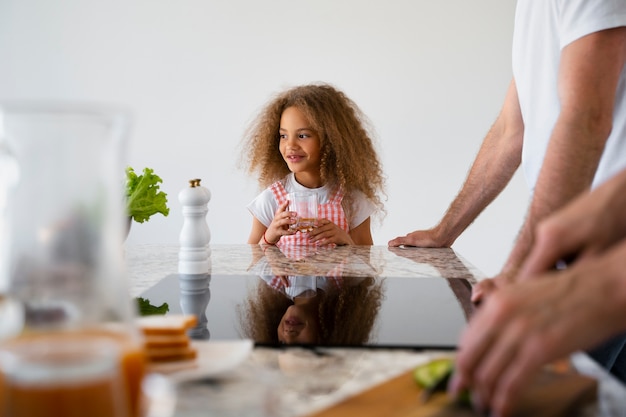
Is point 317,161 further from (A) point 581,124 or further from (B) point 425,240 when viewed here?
(A) point 581,124

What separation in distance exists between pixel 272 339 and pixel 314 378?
17 centimetres

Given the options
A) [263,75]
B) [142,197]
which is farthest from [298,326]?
[263,75]

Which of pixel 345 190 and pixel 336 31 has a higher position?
pixel 336 31

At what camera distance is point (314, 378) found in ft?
2.29

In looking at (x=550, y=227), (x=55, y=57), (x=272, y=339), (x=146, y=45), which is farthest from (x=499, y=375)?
(x=55, y=57)

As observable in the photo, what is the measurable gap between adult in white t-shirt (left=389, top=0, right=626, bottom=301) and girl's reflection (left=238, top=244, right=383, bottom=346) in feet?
0.67

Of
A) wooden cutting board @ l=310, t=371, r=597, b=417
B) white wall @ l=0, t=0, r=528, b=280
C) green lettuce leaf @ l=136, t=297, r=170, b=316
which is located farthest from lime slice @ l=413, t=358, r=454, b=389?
white wall @ l=0, t=0, r=528, b=280

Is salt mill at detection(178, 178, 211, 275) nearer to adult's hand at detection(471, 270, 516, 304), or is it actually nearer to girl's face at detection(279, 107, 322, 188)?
adult's hand at detection(471, 270, 516, 304)

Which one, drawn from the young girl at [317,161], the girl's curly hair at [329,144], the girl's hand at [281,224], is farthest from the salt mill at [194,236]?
the girl's curly hair at [329,144]

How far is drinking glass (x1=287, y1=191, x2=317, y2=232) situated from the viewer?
216 centimetres

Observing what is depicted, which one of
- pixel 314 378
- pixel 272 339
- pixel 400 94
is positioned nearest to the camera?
pixel 314 378

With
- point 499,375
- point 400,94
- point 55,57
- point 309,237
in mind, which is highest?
point 55,57

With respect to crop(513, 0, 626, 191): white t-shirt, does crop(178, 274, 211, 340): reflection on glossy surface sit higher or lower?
lower

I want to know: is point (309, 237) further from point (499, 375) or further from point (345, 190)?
point (499, 375)
